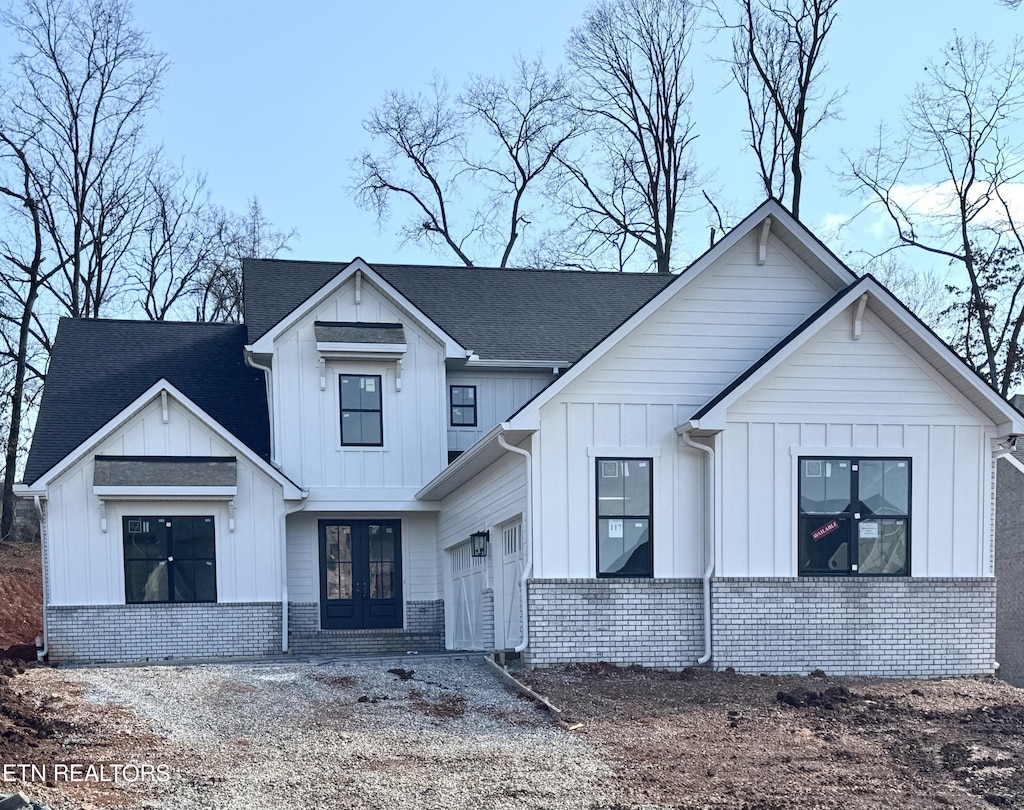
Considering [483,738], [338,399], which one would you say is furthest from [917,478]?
[338,399]

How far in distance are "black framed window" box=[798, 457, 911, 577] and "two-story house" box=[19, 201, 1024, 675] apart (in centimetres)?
3

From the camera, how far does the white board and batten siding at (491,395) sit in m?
20.4

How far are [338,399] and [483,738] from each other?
10.1 m

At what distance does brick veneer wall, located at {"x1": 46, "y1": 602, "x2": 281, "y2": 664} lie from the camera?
56.2ft

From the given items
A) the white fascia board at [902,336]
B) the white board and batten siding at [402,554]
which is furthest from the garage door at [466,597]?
the white fascia board at [902,336]

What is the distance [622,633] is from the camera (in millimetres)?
14055

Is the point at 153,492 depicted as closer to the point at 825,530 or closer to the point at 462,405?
the point at 462,405

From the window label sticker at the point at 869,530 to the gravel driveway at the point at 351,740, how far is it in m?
5.25

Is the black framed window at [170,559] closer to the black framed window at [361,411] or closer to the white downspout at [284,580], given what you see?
the white downspout at [284,580]

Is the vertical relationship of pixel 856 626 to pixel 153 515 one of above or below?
below

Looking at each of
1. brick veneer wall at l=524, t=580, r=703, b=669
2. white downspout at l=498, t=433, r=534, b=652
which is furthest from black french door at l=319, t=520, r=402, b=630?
Answer: brick veneer wall at l=524, t=580, r=703, b=669

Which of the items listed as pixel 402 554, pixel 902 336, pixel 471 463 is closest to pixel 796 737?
pixel 902 336

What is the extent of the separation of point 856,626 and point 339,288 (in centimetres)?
1034

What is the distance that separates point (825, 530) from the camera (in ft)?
46.6
